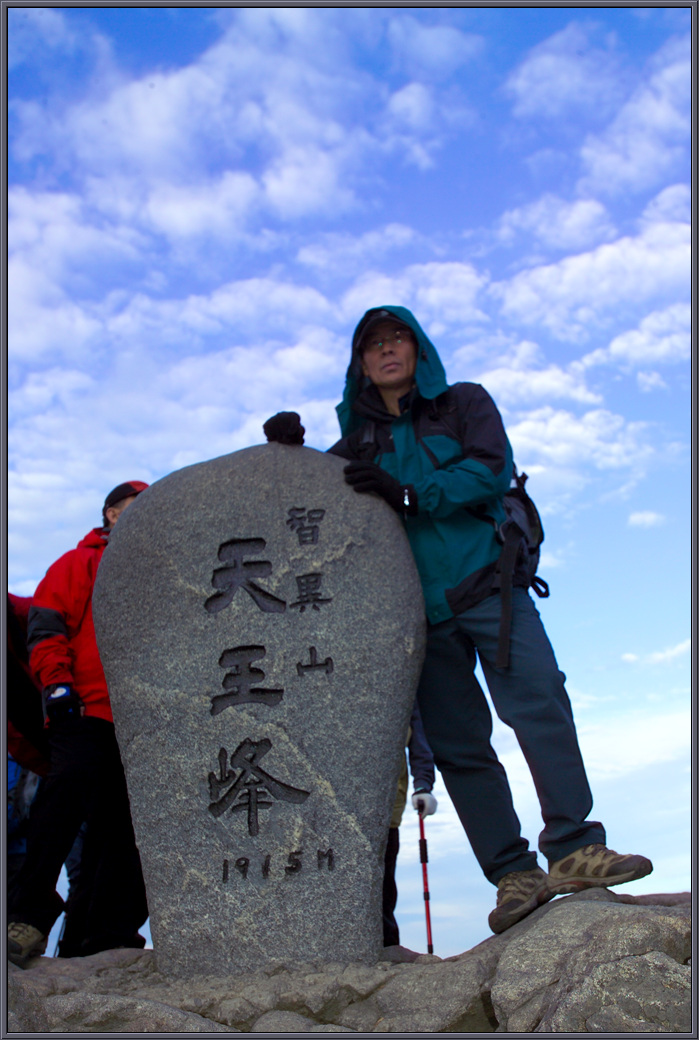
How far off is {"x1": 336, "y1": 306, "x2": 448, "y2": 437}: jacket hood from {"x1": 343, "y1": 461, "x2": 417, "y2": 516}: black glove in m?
0.58

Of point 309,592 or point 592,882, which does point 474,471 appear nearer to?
point 309,592

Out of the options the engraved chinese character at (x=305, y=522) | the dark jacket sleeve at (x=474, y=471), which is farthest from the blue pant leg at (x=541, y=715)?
the engraved chinese character at (x=305, y=522)

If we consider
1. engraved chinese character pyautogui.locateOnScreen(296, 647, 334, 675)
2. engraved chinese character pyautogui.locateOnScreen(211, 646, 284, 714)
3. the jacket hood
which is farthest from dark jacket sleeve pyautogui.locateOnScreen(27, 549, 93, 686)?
the jacket hood

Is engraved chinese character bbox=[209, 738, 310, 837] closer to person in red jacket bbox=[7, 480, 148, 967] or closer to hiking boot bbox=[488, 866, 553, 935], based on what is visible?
person in red jacket bbox=[7, 480, 148, 967]

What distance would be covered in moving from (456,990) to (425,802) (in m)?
3.09

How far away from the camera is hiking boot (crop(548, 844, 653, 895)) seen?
13.8ft

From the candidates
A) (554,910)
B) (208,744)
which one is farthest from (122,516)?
(554,910)

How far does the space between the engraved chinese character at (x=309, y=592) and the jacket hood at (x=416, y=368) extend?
4.17 ft

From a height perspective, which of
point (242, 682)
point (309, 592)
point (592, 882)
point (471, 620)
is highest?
point (309, 592)

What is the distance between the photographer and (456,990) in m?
3.85

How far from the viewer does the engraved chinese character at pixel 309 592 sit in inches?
188

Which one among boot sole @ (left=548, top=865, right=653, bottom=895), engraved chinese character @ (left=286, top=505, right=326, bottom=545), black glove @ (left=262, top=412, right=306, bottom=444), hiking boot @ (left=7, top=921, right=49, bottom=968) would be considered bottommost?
hiking boot @ (left=7, top=921, right=49, bottom=968)

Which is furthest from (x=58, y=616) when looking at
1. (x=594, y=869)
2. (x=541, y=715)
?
(x=594, y=869)

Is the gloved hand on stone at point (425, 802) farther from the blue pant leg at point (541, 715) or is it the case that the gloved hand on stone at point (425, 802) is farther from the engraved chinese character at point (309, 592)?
the engraved chinese character at point (309, 592)
